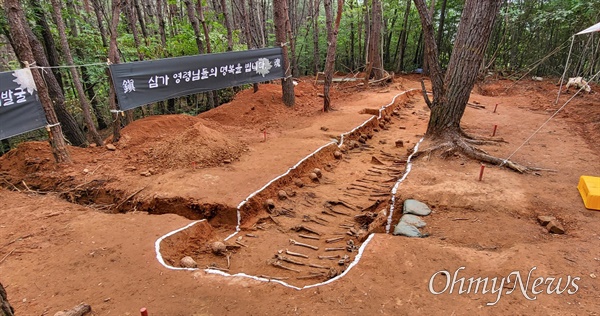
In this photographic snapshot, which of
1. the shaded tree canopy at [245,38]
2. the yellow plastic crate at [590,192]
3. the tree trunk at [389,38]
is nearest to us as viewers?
the yellow plastic crate at [590,192]

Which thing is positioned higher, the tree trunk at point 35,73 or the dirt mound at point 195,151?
the tree trunk at point 35,73

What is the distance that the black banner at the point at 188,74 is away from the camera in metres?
6.04

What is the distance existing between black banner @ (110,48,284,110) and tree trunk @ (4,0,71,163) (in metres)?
1.10

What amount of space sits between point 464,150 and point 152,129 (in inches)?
232

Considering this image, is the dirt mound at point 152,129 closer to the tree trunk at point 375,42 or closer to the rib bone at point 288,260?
the rib bone at point 288,260

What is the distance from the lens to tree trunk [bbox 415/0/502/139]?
535cm

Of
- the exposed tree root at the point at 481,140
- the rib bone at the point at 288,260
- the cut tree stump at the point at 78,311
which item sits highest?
the cut tree stump at the point at 78,311

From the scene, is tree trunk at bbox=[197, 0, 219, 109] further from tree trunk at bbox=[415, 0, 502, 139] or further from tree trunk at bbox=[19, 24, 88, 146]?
tree trunk at bbox=[415, 0, 502, 139]

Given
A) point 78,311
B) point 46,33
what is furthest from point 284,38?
point 78,311

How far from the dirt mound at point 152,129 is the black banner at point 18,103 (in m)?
1.44

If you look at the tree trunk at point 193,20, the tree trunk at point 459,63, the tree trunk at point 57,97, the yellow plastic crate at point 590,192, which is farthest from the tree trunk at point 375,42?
the tree trunk at point 57,97

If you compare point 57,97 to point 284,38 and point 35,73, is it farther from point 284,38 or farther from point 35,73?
point 284,38

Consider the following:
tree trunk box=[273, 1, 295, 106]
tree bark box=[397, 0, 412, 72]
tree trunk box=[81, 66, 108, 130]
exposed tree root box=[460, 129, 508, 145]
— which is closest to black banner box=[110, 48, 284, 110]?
tree trunk box=[273, 1, 295, 106]

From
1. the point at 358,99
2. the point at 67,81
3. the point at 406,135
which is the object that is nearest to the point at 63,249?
the point at 406,135
